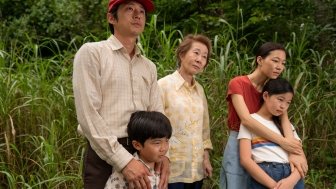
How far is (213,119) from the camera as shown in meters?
4.14

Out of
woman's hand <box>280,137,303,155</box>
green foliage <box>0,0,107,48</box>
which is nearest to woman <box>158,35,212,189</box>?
woman's hand <box>280,137,303,155</box>

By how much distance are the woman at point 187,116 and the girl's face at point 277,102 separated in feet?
1.36

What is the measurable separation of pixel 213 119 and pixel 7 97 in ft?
5.58

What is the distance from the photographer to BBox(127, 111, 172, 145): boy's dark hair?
8.18 feet

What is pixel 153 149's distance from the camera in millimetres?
2545

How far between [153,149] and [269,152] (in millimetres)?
808

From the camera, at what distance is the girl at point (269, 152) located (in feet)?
9.55

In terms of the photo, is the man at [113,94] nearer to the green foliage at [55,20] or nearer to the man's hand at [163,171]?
the man's hand at [163,171]

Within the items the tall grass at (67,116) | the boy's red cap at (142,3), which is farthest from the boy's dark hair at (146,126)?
the tall grass at (67,116)

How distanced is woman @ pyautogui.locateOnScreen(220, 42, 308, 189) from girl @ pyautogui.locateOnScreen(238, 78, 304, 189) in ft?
0.16

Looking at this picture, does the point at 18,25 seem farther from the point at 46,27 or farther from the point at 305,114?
the point at 305,114

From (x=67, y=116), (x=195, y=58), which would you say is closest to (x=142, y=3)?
(x=195, y=58)

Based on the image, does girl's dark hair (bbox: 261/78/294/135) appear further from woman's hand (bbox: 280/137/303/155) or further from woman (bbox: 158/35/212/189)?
woman (bbox: 158/35/212/189)

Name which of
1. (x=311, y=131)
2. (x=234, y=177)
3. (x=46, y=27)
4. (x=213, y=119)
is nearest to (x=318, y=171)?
(x=311, y=131)
